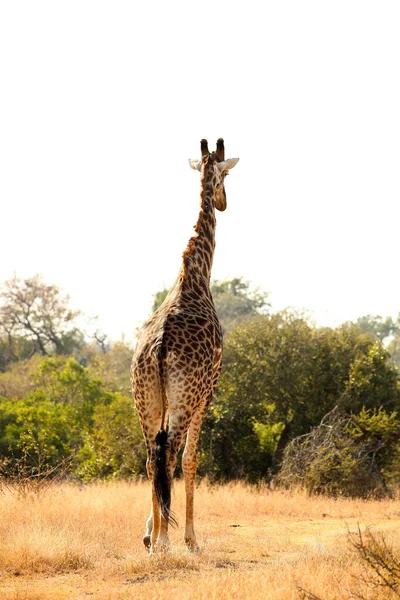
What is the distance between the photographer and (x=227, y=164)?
10.5 meters

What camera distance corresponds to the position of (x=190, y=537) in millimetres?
8258

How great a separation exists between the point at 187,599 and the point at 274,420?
1072cm

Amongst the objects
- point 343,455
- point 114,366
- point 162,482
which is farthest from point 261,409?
point 114,366

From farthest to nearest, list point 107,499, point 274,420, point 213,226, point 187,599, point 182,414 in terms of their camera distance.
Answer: point 274,420 < point 107,499 < point 213,226 < point 182,414 < point 187,599

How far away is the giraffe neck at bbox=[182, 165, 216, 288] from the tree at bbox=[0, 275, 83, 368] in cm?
3383

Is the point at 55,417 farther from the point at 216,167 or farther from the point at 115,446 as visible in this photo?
the point at 216,167

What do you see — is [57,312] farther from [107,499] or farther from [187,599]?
[187,599]

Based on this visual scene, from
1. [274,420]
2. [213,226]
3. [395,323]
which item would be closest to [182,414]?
[213,226]

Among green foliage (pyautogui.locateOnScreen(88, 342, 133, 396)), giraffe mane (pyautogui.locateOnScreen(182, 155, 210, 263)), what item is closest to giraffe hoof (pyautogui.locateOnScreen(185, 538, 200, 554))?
giraffe mane (pyautogui.locateOnScreen(182, 155, 210, 263))

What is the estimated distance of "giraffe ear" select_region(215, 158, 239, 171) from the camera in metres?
10.4

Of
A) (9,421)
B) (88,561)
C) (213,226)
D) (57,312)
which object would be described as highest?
(57,312)

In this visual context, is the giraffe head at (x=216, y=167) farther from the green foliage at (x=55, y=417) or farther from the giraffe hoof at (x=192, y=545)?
the green foliage at (x=55, y=417)

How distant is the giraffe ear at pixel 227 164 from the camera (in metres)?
10.4

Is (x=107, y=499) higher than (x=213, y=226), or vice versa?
(x=213, y=226)
